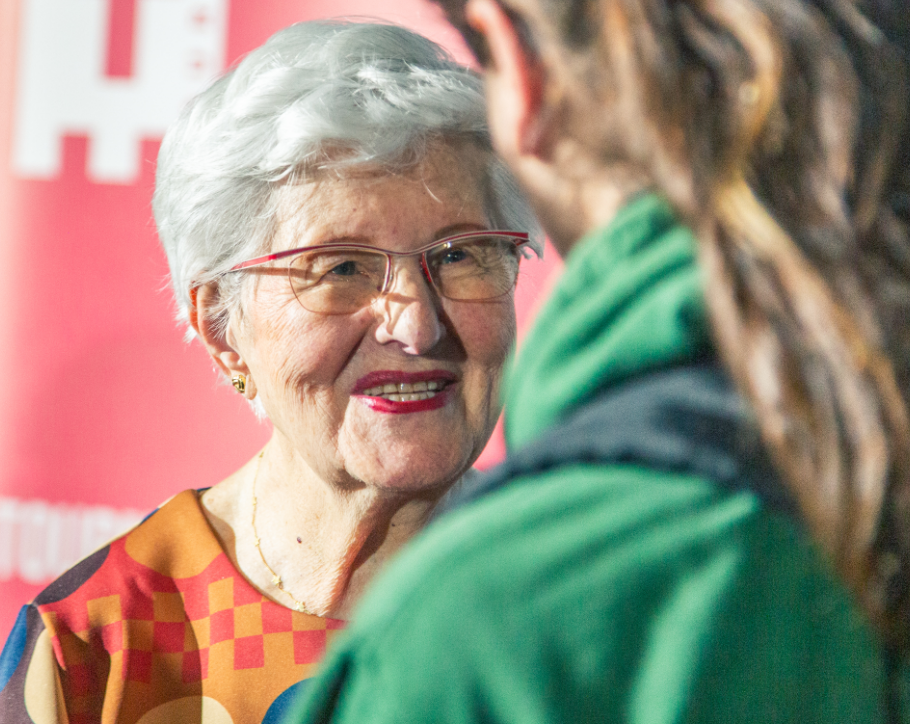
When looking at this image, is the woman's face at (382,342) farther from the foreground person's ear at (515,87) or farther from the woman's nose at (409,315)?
the foreground person's ear at (515,87)

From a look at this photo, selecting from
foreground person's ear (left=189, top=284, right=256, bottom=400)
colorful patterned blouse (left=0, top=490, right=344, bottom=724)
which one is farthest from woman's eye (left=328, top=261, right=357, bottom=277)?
colorful patterned blouse (left=0, top=490, right=344, bottom=724)

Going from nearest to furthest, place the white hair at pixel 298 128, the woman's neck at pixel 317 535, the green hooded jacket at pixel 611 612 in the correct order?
the green hooded jacket at pixel 611 612 → the white hair at pixel 298 128 → the woman's neck at pixel 317 535

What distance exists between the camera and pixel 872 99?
62cm

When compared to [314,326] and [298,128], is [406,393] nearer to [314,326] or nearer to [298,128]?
[314,326]

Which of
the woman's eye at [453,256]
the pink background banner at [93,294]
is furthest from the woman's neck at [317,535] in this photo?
the pink background banner at [93,294]

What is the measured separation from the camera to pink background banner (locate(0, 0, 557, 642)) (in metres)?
2.33

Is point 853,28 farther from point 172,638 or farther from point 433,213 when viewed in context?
point 172,638

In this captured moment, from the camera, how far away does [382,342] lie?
1.44 m

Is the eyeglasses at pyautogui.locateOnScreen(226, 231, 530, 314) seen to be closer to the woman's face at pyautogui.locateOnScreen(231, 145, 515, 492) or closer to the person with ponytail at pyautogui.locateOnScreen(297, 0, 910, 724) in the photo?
the woman's face at pyautogui.locateOnScreen(231, 145, 515, 492)

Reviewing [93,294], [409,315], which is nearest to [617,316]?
[409,315]

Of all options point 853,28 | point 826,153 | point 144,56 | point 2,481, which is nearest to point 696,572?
point 826,153

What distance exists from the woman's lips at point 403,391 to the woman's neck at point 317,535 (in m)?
0.18

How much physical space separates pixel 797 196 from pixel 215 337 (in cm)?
124

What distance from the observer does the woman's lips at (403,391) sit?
145cm
